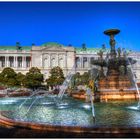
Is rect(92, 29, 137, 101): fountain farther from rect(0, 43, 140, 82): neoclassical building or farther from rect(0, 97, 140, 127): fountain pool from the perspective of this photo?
rect(0, 43, 140, 82): neoclassical building

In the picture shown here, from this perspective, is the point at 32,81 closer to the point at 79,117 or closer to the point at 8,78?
the point at 8,78

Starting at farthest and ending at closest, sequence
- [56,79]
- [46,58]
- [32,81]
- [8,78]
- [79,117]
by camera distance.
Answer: [46,58] → [56,79] → [8,78] → [32,81] → [79,117]

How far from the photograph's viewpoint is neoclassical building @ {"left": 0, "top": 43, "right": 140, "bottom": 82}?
11012cm

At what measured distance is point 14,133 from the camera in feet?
35.0

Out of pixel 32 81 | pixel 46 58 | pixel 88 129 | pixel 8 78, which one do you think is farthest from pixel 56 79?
pixel 88 129

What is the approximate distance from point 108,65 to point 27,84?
45729 millimetres

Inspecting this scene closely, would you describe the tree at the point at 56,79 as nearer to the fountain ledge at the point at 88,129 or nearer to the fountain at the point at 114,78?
the fountain at the point at 114,78

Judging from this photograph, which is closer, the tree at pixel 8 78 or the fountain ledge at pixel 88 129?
the fountain ledge at pixel 88 129

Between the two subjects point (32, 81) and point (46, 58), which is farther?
point (46, 58)

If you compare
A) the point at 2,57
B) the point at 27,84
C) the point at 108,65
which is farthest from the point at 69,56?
the point at 108,65

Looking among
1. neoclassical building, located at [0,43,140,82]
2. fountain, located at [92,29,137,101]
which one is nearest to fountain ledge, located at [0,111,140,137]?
fountain, located at [92,29,137,101]

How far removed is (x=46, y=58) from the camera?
367 ft

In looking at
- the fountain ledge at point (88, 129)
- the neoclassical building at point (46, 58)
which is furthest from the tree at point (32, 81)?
the fountain ledge at point (88, 129)

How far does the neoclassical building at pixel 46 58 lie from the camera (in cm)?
11012
